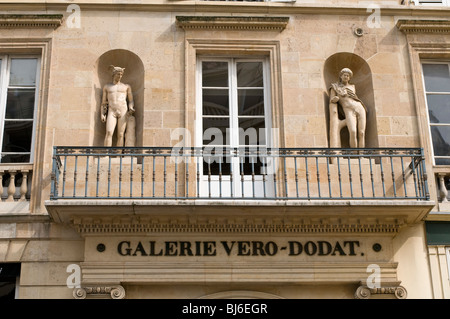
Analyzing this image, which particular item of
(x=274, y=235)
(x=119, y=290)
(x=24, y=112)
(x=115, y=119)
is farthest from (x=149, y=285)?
(x=24, y=112)

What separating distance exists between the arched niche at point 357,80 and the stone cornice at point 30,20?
4.33 metres

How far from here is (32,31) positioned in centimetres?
1182

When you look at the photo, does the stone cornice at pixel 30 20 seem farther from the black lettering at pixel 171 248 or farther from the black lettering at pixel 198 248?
the black lettering at pixel 198 248

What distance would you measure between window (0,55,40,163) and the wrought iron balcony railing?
0.85 metres

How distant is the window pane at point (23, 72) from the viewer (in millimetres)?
11797

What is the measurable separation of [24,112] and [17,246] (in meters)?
2.22

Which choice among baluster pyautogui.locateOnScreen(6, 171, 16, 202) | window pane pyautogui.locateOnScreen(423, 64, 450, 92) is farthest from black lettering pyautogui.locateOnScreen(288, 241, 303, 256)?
baluster pyautogui.locateOnScreen(6, 171, 16, 202)

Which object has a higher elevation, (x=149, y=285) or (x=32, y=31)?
(x=32, y=31)

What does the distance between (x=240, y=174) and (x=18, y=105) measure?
3647mm

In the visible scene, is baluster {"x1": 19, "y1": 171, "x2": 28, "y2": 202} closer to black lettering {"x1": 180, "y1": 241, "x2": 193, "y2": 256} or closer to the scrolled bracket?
black lettering {"x1": 180, "y1": 241, "x2": 193, "y2": 256}

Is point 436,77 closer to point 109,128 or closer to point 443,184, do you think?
point 443,184
